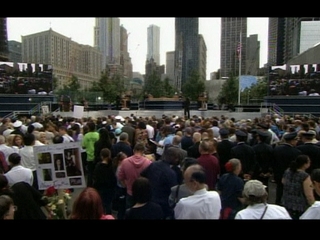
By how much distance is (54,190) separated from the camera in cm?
474

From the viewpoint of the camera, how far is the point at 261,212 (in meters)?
3.37

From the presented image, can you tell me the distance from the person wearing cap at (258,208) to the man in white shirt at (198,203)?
39cm

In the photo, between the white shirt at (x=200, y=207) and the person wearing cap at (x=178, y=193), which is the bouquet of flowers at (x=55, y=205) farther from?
the white shirt at (x=200, y=207)

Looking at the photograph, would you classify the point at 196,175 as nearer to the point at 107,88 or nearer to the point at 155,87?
the point at 107,88

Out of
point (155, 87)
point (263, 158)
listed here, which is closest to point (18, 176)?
point (263, 158)

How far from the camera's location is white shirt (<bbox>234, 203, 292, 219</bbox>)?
3.27 metres

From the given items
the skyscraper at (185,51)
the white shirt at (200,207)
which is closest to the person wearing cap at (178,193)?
the white shirt at (200,207)

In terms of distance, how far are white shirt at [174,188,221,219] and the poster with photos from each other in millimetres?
1576

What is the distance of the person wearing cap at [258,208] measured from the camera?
10.8ft

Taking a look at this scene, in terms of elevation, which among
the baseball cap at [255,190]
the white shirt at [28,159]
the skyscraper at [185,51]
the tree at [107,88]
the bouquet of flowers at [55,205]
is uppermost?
the skyscraper at [185,51]

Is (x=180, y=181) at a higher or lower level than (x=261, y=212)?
lower

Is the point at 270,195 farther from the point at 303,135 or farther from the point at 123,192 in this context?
the point at 123,192

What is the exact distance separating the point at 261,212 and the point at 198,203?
0.70 metres
